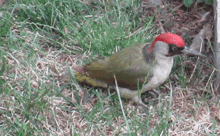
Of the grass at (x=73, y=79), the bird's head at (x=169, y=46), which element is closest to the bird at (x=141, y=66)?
the bird's head at (x=169, y=46)

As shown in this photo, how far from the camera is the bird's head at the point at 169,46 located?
3.47 meters

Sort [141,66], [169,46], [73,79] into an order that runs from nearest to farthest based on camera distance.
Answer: [169,46] → [141,66] → [73,79]

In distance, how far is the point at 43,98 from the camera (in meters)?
3.56

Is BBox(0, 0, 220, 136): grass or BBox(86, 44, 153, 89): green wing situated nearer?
BBox(0, 0, 220, 136): grass

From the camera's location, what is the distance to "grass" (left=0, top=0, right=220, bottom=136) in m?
3.41

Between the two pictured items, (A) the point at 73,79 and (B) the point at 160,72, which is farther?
Answer: (A) the point at 73,79

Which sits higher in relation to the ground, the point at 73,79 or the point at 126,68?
the point at 126,68

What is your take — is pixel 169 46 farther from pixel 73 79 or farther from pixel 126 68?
pixel 73 79

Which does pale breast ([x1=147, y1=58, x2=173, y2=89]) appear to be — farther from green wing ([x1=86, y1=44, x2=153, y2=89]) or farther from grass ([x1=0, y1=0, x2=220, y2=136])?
grass ([x1=0, y1=0, x2=220, y2=136])

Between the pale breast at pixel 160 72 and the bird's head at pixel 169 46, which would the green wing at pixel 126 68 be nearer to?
the pale breast at pixel 160 72

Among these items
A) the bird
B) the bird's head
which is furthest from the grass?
the bird's head

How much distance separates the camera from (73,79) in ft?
13.1

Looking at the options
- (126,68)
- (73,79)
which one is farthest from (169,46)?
(73,79)

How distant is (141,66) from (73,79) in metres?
0.82
